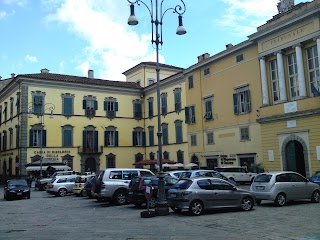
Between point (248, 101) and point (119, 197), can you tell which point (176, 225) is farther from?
point (248, 101)

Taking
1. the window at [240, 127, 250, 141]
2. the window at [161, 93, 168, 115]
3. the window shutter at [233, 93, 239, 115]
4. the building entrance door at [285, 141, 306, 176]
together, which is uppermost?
the window at [161, 93, 168, 115]

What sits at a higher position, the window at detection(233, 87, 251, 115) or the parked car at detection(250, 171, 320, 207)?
the window at detection(233, 87, 251, 115)

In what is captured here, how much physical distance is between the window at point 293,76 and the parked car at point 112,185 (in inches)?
619

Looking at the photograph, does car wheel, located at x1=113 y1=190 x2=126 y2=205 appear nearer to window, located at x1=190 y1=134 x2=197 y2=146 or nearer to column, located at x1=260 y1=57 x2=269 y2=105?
column, located at x1=260 y1=57 x2=269 y2=105

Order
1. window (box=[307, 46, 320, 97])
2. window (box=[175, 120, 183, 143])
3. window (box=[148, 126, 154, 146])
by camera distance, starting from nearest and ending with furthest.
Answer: window (box=[307, 46, 320, 97]) < window (box=[175, 120, 183, 143]) < window (box=[148, 126, 154, 146])

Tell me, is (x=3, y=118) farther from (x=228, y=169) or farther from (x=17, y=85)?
(x=228, y=169)

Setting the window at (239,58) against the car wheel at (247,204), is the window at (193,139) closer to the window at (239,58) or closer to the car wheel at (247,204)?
the window at (239,58)

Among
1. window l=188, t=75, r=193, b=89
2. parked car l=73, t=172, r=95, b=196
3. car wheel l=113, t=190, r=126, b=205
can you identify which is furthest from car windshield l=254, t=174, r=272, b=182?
window l=188, t=75, r=193, b=89

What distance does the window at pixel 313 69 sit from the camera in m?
26.3

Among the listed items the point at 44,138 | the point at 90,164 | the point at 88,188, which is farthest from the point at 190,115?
the point at 88,188

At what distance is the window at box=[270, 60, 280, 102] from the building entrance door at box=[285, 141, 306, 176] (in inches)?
156

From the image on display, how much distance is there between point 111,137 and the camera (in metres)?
49.2

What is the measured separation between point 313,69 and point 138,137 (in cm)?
2903

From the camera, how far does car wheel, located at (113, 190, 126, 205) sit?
18516 mm
